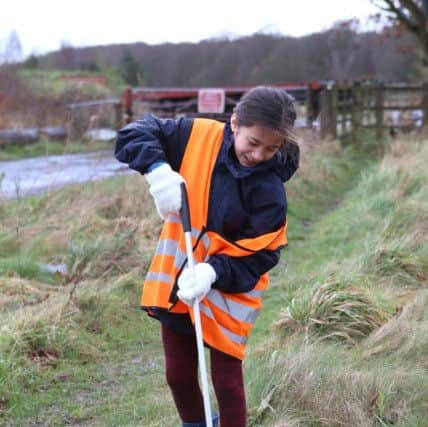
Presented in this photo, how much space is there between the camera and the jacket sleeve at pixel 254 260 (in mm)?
2854

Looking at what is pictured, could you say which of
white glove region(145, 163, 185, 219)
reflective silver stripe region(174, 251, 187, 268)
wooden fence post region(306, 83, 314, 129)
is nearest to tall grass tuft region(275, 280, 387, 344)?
reflective silver stripe region(174, 251, 187, 268)

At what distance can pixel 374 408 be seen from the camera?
134 inches

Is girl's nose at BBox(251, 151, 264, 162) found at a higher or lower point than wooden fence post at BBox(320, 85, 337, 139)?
higher

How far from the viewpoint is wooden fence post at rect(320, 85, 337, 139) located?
51.8 ft

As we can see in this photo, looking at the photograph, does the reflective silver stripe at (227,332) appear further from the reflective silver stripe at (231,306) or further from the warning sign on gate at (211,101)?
the warning sign on gate at (211,101)

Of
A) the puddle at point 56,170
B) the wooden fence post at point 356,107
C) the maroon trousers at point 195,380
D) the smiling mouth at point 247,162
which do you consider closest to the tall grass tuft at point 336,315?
the maroon trousers at point 195,380

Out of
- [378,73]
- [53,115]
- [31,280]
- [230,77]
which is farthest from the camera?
[378,73]

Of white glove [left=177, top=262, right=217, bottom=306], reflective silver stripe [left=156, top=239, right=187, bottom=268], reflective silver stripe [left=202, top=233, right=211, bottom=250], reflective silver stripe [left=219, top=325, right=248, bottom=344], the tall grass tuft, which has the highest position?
reflective silver stripe [left=202, top=233, right=211, bottom=250]

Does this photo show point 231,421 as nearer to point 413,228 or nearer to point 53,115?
point 413,228

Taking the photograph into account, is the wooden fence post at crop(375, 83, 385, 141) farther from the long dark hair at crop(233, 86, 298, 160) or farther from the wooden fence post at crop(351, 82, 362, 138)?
the long dark hair at crop(233, 86, 298, 160)

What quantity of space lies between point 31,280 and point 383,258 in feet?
8.10

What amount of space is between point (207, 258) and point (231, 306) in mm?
197

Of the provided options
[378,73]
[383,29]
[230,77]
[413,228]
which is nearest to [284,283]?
[413,228]

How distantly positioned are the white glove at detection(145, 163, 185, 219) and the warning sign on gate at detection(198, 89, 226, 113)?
1274 cm
